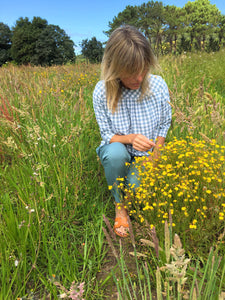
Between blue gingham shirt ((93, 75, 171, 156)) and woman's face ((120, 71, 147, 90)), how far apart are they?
10 cm

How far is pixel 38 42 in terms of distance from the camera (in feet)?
99.7

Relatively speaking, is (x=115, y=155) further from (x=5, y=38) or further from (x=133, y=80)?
(x=5, y=38)

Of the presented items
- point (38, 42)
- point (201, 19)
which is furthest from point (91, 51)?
point (201, 19)

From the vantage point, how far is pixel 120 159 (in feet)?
6.61

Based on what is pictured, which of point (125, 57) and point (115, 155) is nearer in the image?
point (125, 57)

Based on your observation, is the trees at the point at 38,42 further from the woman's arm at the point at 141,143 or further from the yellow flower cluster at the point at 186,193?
the yellow flower cluster at the point at 186,193

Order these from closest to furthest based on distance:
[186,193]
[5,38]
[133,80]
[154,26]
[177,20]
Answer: [186,193], [133,80], [5,38], [154,26], [177,20]

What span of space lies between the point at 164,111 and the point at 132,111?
0.31m

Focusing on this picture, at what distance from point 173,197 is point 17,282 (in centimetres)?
111

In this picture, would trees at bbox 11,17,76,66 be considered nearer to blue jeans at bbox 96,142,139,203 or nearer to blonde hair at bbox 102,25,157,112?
blonde hair at bbox 102,25,157,112

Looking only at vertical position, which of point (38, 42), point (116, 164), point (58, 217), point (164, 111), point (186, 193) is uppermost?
point (38, 42)

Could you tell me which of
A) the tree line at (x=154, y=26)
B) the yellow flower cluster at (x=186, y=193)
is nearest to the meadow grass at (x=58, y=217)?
the yellow flower cluster at (x=186, y=193)

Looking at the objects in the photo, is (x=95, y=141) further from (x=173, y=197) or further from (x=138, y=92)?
(x=173, y=197)

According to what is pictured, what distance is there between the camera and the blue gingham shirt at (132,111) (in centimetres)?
222
